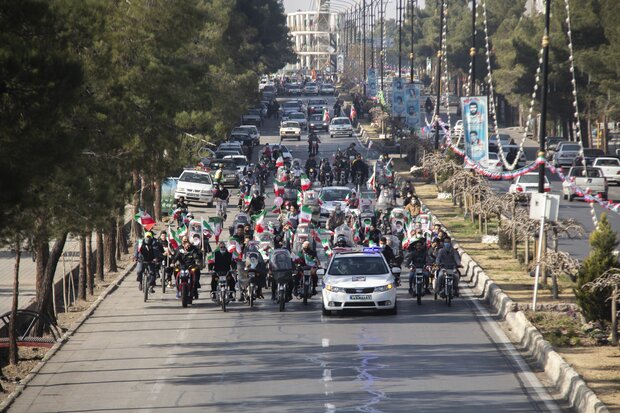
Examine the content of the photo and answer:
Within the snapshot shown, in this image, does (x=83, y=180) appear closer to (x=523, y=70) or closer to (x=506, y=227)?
(x=506, y=227)

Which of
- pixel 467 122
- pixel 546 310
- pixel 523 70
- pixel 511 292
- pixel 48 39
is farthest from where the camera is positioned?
pixel 523 70

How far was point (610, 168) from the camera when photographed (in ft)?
226

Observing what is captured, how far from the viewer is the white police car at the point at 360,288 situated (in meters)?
28.4

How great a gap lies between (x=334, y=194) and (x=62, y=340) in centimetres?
2628

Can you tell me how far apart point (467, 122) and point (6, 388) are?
85.8ft

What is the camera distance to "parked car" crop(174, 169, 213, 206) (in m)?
60.1

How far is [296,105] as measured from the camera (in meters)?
130

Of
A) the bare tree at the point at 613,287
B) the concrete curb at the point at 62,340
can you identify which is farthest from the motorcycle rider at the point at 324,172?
the bare tree at the point at 613,287

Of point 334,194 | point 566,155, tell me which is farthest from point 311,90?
point 334,194

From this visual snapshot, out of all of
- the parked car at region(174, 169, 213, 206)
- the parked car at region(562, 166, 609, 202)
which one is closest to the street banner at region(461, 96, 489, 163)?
the parked car at region(562, 166, 609, 202)

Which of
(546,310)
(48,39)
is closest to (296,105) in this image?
(546,310)

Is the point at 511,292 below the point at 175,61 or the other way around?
below

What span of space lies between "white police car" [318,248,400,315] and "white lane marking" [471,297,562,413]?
198cm

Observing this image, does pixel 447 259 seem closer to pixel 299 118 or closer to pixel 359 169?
pixel 359 169
